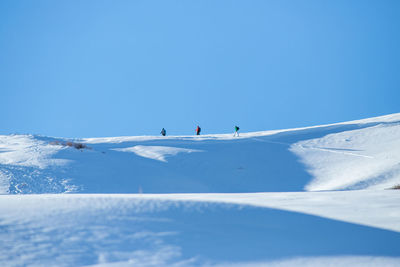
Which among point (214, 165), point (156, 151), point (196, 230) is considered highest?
point (156, 151)

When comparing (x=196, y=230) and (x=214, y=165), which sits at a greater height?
(x=196, y=230)

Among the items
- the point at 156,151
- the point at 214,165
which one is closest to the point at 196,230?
the point at 214,165

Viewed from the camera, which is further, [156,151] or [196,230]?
[156,151]

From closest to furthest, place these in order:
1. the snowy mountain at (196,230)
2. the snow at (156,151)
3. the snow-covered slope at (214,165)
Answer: the snowy mountain at (196,230)
the snow-covered slope at (214,165)
the snow at (156,151)

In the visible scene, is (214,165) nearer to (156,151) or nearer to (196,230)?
(156,151)

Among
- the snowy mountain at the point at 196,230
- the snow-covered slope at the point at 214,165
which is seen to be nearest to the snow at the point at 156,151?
the snow-covered slope at the point at 214,165

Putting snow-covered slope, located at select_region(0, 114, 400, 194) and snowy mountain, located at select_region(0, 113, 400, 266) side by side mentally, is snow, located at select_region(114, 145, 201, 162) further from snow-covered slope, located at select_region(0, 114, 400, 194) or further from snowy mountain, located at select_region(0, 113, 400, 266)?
snowy mountain, located at select_region(0, 113, 400, 266)

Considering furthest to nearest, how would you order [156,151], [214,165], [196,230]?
[156,151]
[214,165]
[196,230]

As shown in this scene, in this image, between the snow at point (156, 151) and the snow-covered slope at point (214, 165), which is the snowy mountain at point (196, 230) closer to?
the snow-covered slope at point (214, 165)

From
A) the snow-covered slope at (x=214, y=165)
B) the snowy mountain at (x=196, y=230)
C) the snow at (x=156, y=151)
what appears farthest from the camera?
the snow at (x=156, y=151)

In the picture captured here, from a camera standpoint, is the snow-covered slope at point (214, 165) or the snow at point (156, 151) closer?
the snow-covered slope at point (214, 165)

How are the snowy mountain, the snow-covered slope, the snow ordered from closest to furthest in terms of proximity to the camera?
the snowy mountain → the snow-covered slope → the snow

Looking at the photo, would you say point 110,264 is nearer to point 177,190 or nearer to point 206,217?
point 206,217

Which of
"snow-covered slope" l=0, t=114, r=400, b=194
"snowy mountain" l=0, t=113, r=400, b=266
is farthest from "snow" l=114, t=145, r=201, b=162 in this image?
"snowy mountain" l=0, t=113, r=400, b=266
